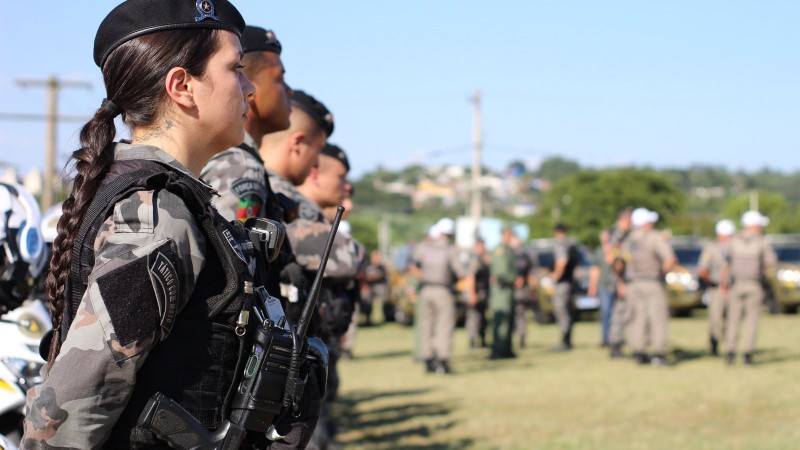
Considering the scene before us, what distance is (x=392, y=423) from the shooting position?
9.67m

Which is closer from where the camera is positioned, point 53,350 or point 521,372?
point 53,350

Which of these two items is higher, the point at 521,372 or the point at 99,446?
the point at 99,446

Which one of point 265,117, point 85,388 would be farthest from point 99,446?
point 265,117

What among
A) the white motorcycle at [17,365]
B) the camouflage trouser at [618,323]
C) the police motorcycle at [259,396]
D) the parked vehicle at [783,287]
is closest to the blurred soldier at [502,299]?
the camouflage trouser at [618,323]

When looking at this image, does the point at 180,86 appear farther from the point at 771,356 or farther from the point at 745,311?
the point at 771,356

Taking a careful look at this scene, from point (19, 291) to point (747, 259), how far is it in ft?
35.6

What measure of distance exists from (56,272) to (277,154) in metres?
2.48

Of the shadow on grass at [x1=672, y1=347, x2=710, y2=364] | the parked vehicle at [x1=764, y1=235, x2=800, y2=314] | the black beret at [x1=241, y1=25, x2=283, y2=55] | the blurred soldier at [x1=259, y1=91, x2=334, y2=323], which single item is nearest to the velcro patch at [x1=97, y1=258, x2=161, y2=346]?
the black beret at [x1=241, y1=25, x2=283, y2=55]

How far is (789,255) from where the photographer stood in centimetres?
2584

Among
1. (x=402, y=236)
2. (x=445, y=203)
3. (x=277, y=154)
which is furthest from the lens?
(x=445, y=203)

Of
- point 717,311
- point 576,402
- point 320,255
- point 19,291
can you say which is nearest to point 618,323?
point 717,311

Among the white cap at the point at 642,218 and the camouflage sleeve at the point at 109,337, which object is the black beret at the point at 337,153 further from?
the white cap at the point at 642,218

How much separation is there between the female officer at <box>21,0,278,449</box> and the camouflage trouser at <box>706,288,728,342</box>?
1275 centimetres

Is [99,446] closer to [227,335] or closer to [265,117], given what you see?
[227,335]
